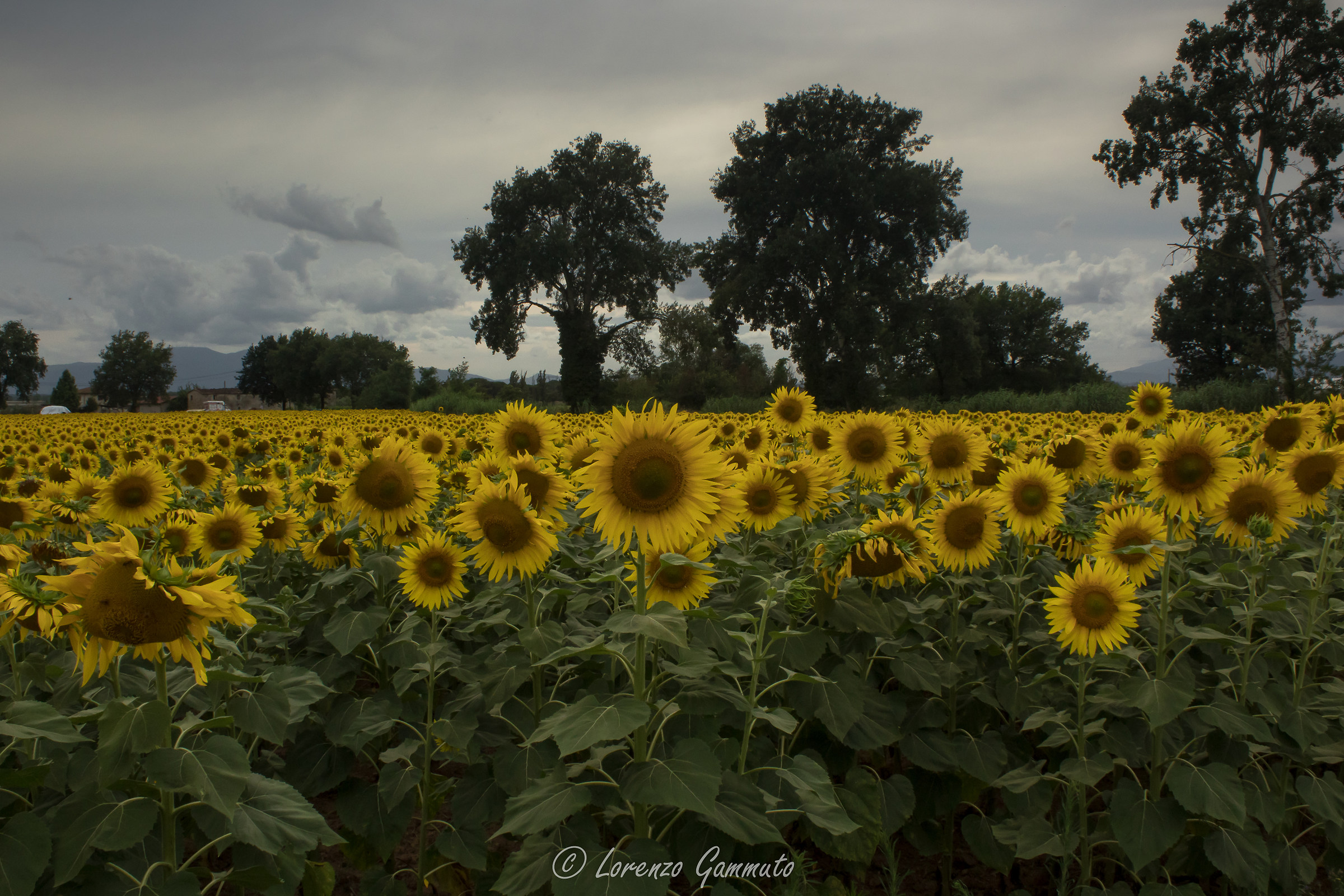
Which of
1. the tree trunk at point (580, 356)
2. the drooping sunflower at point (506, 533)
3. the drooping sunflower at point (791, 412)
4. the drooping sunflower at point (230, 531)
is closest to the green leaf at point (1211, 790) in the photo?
the drooping sunflower at point (506, 533)

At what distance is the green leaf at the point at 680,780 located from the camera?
6.54ft

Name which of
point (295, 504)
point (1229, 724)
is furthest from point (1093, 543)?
point (295, 504)

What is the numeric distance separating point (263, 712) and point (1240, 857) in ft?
11.4

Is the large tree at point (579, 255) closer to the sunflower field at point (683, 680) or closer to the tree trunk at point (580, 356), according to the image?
the tree trunk at point (580, 356)

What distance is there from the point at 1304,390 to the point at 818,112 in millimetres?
28530

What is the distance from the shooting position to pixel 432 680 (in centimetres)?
294

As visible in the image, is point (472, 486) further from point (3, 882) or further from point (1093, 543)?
point (1093, 543)

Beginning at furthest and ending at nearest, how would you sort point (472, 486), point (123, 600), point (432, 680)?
point (472, 486), point (432, 680), point (123, 600)

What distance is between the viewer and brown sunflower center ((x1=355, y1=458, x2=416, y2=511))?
3432 mm

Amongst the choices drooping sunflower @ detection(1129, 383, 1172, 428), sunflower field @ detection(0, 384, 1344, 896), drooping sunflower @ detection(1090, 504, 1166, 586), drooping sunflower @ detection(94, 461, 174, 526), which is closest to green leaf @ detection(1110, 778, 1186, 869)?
sunflower field @ detection(0, 384, 1344, 896)

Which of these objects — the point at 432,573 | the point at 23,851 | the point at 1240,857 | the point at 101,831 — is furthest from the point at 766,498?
the point at 23,851

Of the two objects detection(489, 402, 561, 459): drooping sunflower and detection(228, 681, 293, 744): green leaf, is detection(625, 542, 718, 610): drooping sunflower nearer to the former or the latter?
detection(228, 681, 293, 744): green leaf

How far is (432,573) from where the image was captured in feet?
10.3

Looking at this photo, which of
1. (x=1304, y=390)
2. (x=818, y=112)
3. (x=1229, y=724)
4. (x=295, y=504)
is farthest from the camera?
(x=818, y=112)
